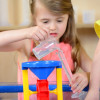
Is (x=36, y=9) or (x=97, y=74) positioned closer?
(x=97, y=74)

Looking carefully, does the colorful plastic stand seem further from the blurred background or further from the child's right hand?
the blurred background

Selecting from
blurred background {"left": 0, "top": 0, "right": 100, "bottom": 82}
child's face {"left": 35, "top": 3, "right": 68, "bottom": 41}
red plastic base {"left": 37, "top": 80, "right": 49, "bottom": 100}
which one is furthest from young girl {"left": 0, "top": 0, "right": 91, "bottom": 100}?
blurred background {"left": 0, "top": 0, "right": 100, "bottom": 82}

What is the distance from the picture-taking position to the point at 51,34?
760 millimetres

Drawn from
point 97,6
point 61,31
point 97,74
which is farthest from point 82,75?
point 97,6

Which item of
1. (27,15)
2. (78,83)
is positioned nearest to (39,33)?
(78,83)

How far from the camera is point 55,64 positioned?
389 millimetres

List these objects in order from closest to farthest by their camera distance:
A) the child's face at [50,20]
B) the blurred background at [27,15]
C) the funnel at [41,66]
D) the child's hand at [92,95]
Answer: the funnel at [41,66] < the child's hand at [92,95] < the child's face at [50,20] < the blurred background at [27,15]

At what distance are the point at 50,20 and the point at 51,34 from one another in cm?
5

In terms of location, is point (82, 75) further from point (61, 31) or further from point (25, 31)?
point (61, 31)

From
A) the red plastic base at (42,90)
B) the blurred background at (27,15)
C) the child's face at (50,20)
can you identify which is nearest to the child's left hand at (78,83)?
the red plastic base at (42,90)

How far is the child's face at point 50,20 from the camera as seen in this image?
744mm

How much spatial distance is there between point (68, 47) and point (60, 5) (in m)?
0.22

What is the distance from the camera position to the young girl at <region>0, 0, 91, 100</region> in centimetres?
54

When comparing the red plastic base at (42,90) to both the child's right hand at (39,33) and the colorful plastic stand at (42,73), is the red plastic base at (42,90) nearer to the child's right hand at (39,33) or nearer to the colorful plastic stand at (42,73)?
the colorful plastic stand at (42,73)
